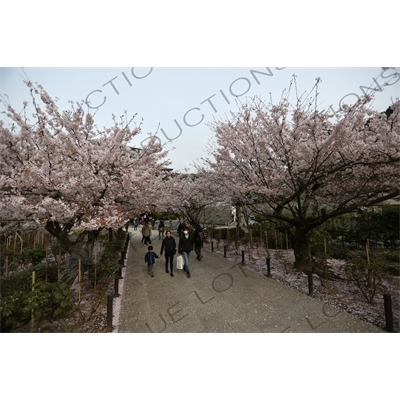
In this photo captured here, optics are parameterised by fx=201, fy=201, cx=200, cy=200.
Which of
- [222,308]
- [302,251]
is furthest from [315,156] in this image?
[222,308]

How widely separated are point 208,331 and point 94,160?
4330 mm

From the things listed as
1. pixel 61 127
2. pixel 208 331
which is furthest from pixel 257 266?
pixel 61 127

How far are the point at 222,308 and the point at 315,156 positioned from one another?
392 centimetres

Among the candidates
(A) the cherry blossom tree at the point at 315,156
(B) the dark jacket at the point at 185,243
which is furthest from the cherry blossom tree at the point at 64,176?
(A) the cherry blossom tree at the point at 315,156

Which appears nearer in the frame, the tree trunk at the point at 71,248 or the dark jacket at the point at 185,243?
the tree trunk at the point at 71,248

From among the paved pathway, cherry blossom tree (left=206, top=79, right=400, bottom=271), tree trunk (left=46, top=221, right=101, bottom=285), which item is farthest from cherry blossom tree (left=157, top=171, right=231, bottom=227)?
the paved pathway

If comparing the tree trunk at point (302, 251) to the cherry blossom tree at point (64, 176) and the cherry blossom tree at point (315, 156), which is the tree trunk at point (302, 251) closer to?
the cherry blossom tree at point (315, 156)

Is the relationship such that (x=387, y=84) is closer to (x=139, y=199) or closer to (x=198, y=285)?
(x=198, y=285)

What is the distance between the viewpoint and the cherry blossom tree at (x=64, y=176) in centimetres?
390

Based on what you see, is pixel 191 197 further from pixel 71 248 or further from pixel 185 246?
pixel 71 248

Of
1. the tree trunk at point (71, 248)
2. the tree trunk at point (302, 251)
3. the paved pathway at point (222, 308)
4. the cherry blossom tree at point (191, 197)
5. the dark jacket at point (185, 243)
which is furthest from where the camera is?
the cherry blossom tree at point (191, 197)

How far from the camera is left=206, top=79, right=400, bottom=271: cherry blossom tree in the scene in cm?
420

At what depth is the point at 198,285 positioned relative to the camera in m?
4.99

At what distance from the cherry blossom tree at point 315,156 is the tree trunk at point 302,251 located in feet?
0.09
